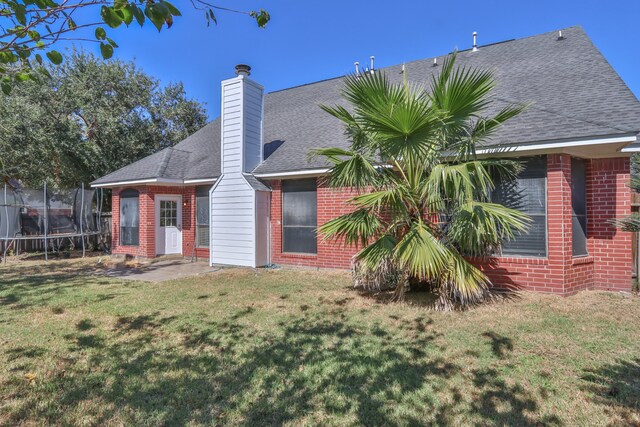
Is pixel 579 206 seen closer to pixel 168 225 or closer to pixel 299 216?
pixel 299 216

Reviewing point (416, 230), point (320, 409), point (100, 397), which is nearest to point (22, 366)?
point (100, 397)

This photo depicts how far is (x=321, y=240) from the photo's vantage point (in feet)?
32.1

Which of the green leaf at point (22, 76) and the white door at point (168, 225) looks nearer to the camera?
the green leaf at point (22, 76)

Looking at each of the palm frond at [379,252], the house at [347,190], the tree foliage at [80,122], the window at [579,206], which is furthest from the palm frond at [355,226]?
the tree foliage at [80,122]

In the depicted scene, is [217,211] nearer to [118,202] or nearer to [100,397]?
[118,202]

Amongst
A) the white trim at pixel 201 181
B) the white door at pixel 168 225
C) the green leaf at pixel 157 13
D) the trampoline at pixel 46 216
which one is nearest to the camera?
the green leaf at pixel 157 13

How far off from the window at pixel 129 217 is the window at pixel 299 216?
5917 millimetres

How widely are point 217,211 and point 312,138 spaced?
3689 millimetres

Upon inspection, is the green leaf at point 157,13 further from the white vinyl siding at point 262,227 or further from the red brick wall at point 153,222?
the red brick wall at point 153,222

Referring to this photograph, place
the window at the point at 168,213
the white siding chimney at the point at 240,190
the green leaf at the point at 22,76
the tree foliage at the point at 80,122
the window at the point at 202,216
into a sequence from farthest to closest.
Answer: the tree foliage at the point at 80,122 < the window at the point at 168,213 < the window at the point at 202,216 < the white siding chimney at the point at 240,190 < the green leaf at the point at 22,76

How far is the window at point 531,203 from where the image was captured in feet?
22.6

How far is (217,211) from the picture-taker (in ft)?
35.8

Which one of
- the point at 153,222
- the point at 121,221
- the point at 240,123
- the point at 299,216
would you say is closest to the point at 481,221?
the point at 299,216

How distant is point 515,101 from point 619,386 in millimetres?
6526
